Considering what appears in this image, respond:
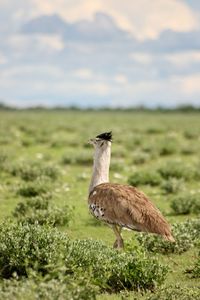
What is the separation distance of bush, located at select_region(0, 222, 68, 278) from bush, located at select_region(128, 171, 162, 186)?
969 cm

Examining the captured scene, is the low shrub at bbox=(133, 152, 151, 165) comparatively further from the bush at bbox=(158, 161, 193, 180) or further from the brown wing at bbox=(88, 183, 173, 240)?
the brown wing at bbox=(88, 183, 173, 240)

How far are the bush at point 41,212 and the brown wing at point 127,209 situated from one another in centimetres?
193

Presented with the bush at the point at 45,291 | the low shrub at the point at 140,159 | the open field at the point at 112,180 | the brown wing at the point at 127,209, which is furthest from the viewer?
the low shrub at the point at 140,159

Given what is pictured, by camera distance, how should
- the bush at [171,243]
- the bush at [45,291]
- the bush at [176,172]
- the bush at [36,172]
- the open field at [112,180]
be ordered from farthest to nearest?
1. the bush at [176,172]
2. the bush at [36,172]
3. the bush at [171,243]
4. the open field at [112,180]
5. the bush at [45,291]

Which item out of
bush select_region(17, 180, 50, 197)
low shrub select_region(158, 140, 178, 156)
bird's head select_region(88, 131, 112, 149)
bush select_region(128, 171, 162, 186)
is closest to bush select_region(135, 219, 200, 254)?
bird's head select_region(88, 131, 112, 149)

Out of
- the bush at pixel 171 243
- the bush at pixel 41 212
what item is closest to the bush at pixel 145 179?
the bush at pixel 41 212

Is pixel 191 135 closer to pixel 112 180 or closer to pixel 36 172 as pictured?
pixel 112 180

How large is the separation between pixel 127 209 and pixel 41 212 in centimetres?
338

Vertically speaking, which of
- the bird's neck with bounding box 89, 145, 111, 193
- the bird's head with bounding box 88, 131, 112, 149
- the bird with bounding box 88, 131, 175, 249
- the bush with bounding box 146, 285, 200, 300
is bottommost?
the bush with bounding box 146, 285, 200, 300

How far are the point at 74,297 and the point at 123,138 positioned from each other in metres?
29.3

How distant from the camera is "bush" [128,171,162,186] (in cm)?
1808

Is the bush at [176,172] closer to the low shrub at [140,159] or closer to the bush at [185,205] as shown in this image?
the low shrub at [140,159]

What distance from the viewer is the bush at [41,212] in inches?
464

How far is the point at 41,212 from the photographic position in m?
12.0
